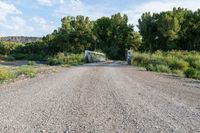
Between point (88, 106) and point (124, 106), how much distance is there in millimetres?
863

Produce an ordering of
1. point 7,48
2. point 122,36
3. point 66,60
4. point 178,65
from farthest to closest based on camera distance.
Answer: point 7,48, point 122,36, point 66,60, point 178,65

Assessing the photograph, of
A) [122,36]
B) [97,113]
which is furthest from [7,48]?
[97,113]

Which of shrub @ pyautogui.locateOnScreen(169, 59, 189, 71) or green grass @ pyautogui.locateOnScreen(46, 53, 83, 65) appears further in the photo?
green grass @ pyautogui.locateOnScreen(46, 53, 83, 65)

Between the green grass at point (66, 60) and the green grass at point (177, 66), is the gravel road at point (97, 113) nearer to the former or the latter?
the green grass at point (177, 66)

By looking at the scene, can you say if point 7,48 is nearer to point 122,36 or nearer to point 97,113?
point 122,36

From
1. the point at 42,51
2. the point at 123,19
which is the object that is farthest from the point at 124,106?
the point at 42,51

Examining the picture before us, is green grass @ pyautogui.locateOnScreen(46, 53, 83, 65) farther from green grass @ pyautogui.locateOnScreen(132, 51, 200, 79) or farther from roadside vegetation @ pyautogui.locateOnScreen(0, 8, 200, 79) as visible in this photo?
green grass @ pyautogui.locateOnScreen(132, 51, 200, 79)

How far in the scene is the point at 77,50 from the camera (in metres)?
82.2

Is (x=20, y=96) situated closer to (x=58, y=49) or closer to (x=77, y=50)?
(x=77, y=50)

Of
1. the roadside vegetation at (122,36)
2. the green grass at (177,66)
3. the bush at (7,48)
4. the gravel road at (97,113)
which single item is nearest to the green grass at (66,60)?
the roadside vegetation at (122,36)

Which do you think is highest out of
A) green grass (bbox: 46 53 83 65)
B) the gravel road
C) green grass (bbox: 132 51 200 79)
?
the gravel road

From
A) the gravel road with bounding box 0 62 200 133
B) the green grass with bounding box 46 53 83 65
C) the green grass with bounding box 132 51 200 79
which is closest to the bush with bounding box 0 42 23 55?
the green grass with bounding box 46 53 83 65

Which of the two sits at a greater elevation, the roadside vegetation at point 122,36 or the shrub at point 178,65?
the roadside vegetation at point 122,36

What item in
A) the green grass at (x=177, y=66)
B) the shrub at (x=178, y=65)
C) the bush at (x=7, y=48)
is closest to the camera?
the green grass at (x=177, y=66)
